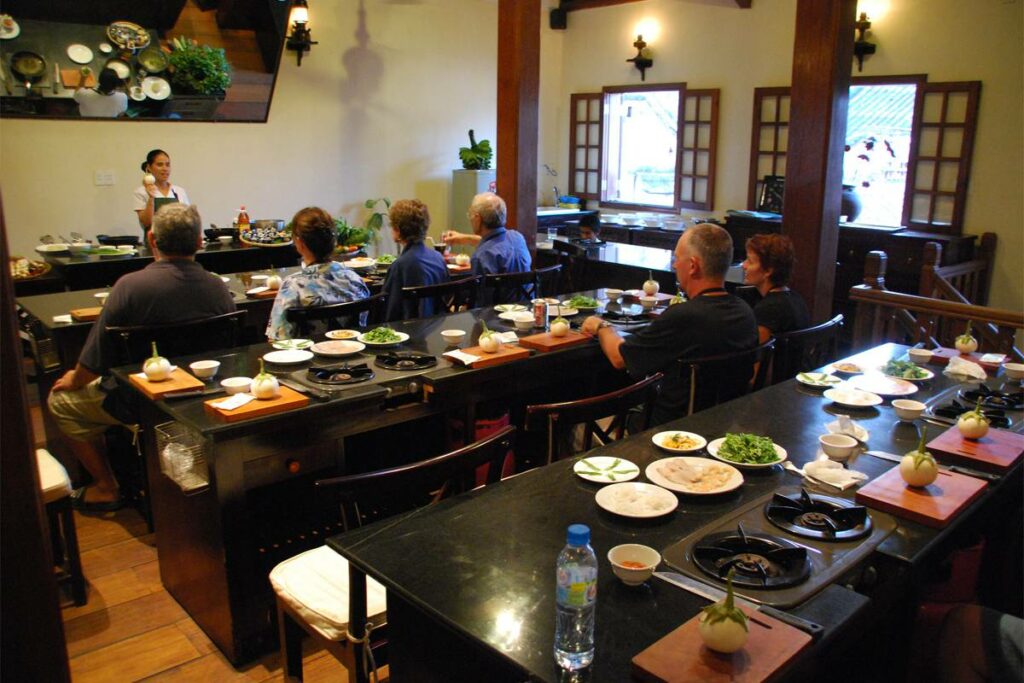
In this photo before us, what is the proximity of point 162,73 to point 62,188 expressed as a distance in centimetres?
126

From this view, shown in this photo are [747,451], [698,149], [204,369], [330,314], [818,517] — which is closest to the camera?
[818,517]

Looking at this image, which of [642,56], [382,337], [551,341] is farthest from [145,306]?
[642,56]

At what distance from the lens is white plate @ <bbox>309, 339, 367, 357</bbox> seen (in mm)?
3195

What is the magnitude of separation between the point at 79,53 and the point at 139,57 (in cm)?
45

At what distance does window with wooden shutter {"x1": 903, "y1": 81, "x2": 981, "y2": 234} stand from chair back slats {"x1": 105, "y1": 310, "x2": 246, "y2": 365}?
577 cm

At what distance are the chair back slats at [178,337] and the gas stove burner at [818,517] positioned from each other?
7.82 feet

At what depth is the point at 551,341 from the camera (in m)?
3.47

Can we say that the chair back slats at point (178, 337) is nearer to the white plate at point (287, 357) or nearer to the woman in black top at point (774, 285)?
the white plate at point (287, 357)

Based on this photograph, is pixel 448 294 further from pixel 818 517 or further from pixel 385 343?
pixel 818 517

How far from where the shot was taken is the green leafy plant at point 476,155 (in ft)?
28.9

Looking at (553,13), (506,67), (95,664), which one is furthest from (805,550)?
(553,13)

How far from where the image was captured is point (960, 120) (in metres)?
6.50

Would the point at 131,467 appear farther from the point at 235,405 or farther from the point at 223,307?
the point at 235,405

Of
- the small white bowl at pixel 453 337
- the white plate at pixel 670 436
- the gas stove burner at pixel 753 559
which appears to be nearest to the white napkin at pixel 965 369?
the white plate at pixel 670 436
